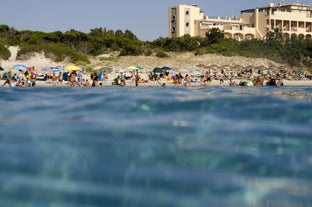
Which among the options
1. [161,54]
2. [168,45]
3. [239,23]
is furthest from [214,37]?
[239,23]

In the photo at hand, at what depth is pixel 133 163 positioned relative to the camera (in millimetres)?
4258

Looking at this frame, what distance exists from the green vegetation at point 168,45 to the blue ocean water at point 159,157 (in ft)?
144

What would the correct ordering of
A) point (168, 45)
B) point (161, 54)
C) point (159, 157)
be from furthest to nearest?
point (168, 45) < point (161, 54) < point (159, 157)

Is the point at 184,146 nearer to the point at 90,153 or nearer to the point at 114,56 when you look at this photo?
the point at 90,153

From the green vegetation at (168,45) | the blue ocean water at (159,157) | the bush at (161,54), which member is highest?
the green vegetation at (168,45)

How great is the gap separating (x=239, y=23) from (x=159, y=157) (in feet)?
241

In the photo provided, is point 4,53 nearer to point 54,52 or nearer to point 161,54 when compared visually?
point 54,52

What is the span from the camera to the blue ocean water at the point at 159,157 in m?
3.64

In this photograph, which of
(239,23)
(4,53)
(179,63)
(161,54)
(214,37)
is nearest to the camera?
(4,53)

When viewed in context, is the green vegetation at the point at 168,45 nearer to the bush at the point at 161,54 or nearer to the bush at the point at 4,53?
the bush at the point at 161,54

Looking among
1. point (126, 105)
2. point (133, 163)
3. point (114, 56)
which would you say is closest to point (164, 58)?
point (114, 56)

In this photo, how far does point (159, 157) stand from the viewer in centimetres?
444

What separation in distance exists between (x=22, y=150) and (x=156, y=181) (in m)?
1.57

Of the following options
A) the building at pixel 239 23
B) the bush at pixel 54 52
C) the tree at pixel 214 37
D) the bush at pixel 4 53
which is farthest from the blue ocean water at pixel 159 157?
the building at pixel 239 23
